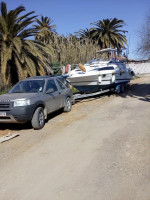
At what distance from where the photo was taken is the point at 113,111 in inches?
376

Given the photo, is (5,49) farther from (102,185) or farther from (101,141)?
(102,185)

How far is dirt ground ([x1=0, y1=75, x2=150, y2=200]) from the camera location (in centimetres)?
353

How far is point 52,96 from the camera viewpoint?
27.6 feet

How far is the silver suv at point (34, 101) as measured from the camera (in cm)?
686

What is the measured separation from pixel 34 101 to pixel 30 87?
1.26m

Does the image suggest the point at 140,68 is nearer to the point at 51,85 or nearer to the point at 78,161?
the point at 51,85

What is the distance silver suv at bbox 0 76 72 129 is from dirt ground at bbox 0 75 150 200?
0.50 metres

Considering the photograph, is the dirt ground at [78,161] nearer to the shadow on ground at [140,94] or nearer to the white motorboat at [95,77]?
the shadow on ground at [140,94]

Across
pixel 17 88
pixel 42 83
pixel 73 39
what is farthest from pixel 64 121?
pixel 73 39

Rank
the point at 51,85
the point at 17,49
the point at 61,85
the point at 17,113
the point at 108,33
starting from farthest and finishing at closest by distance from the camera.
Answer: the point at 108,33 → the point at 17,49 → the point at 61,85 → the point at 51,85 → the point at 17,113

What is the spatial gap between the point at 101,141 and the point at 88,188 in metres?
2.30

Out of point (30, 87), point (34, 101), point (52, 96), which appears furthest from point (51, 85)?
point (34, 101)

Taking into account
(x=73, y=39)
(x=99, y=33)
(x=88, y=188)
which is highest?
(x=99, y=33)

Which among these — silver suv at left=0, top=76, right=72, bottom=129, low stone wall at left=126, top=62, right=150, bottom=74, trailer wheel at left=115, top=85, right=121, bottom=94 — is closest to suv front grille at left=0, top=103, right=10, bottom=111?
silver suv at left=0, top=76, right=72, bottom=129
